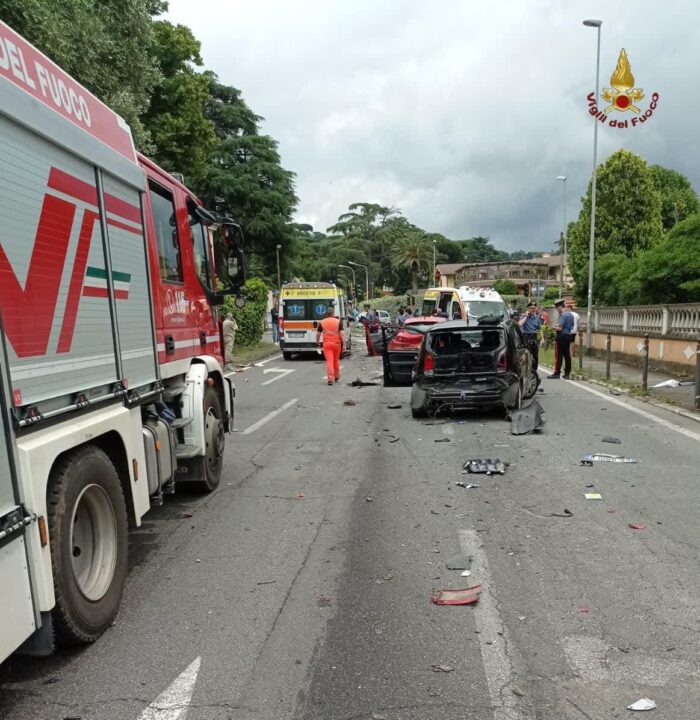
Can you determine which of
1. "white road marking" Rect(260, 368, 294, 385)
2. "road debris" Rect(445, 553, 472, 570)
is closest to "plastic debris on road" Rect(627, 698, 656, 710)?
"road debris" Rect(445, 553, 472, 570)

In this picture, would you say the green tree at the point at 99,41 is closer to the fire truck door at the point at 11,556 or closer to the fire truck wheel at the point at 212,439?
the fire truck wheel at the point at 212,439

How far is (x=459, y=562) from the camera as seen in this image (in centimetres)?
459

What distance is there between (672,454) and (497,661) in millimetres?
5591

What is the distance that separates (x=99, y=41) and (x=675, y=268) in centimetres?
1697

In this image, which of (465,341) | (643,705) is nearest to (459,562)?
(643,705)

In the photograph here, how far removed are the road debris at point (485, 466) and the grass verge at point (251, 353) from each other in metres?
16.2

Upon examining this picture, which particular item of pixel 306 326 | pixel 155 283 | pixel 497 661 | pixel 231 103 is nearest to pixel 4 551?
pixel 497 661

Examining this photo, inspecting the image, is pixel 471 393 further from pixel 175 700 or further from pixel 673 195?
pixel 673 195

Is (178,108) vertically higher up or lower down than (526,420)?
higher up

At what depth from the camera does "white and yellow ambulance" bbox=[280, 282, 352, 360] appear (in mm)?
25094

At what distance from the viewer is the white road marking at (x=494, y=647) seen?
2.93 metres

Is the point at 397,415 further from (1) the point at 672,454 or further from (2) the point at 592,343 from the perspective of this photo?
(2) the point at 592,343

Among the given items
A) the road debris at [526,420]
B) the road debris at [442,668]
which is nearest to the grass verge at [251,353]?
the road debris at [526,420]

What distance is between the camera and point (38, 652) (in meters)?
3.01
